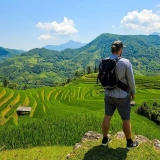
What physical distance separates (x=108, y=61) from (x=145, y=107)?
3778 centimetres

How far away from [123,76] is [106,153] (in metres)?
Result: 3.42

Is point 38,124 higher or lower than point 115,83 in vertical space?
lower

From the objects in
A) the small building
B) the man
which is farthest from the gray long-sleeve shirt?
the small building

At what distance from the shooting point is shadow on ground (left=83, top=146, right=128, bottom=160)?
935 centimetres

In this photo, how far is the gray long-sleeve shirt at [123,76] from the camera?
8.92 meters

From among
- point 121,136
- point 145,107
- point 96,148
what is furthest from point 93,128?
point 145,107

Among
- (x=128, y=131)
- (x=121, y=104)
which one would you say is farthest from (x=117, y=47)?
(x=128, y=131)

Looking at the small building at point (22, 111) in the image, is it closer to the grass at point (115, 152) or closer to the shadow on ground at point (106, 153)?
the grass at point (115, 152)

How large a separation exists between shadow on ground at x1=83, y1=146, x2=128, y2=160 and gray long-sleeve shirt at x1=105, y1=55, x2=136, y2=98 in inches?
98.3

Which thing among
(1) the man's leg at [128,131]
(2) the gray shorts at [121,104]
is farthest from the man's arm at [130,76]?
(1) the man's leg at [128,131]

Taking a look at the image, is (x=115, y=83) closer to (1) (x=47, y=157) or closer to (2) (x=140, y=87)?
(1) (x=47, y=157)

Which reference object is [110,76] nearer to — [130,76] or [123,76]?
[123,76]

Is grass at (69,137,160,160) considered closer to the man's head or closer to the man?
the man

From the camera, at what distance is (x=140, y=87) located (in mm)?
115812
